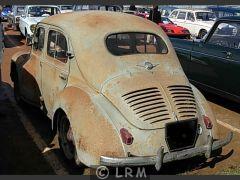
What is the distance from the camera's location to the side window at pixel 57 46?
5504 millimetres

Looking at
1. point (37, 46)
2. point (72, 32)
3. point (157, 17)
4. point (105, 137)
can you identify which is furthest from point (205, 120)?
point (157, 17)

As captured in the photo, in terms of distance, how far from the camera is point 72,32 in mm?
5352

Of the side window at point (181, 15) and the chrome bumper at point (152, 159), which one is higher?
the side window at point (181, 15)

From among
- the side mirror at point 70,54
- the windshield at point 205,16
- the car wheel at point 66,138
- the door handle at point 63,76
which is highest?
the side mirror at point 70,54

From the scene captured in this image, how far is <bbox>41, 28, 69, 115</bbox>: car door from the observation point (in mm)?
5430

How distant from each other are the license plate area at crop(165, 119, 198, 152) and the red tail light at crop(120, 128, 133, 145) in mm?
433

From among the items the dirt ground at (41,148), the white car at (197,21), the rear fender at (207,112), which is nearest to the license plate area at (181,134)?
the rear fender at (207,112)

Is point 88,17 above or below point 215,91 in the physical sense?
above

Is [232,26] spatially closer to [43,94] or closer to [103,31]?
[103,31]

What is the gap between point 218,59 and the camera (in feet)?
24.0

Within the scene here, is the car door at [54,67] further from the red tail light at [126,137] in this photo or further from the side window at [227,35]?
the side window at [227,35]

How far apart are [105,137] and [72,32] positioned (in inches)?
69.5

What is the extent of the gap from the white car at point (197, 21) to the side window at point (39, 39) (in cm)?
1445

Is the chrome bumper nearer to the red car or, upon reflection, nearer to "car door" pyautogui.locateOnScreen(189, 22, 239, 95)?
"car door" pyautogui.locateOnScreen(189, 22, 239, 95)
